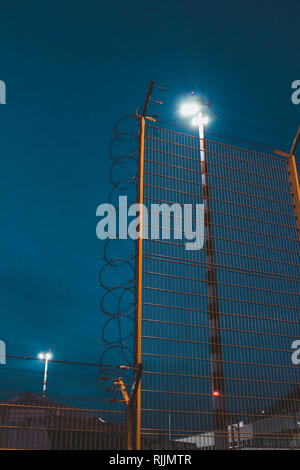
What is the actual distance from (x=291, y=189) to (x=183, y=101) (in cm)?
567

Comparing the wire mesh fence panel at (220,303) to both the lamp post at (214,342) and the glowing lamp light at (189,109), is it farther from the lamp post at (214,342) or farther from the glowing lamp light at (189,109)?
the glowing lamp light at (189,109)

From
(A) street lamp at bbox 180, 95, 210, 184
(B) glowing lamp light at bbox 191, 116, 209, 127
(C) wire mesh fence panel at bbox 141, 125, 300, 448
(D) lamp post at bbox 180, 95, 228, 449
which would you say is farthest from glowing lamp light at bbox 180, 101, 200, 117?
(D) lamp post at bbox 180, 95, 228, 449

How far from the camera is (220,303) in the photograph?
29.9 ft

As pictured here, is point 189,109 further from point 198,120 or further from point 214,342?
point 214,342

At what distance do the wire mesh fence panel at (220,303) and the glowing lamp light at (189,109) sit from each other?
4.72m

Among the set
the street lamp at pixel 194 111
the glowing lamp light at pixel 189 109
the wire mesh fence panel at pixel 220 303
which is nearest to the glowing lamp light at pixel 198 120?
the street lamp at pixel 194 111

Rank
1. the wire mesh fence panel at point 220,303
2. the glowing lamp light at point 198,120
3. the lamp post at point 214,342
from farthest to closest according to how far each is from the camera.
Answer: the glowing lamp light at point 198,120, the lamp post at point 214,342, the wire mesh fence panel at point 220,303

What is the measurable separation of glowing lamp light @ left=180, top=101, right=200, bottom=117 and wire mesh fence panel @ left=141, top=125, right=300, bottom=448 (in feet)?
15.5

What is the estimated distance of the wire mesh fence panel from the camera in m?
7.77

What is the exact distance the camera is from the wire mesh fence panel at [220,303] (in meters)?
7.77

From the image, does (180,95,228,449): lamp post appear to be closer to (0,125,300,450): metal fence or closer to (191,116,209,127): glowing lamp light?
(0,125,300,450): metal fence

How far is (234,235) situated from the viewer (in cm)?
976

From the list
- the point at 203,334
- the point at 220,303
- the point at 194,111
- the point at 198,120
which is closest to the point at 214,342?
the point at 203,334
